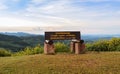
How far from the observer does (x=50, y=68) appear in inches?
603

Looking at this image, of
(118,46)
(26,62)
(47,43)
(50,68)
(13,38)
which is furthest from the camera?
(13,38)

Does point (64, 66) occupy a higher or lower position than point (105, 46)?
lower

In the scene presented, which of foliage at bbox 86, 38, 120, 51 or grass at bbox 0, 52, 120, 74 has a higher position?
foliage at bbox 86, 38, 120, 51

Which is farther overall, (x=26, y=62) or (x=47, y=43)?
(x=47, y=43)

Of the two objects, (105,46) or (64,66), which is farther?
(105,46)

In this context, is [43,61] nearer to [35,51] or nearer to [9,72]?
[9,72]

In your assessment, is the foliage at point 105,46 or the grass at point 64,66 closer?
the grass at point 64,66

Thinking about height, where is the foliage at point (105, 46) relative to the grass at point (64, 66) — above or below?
above

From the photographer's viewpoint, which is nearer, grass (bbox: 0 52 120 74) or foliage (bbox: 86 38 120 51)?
grass (bbox: 0 52 120 74)

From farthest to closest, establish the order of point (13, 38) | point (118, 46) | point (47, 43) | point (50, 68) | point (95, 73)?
point (13, 38) < point (118, 46) < point (47, 43) < point (50, 68) < point (95, 73)

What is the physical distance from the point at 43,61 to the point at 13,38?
12222 centimetres

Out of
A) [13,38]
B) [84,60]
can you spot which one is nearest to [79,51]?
[84,60]

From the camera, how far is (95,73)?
14234mm

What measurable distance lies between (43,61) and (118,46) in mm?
11587
